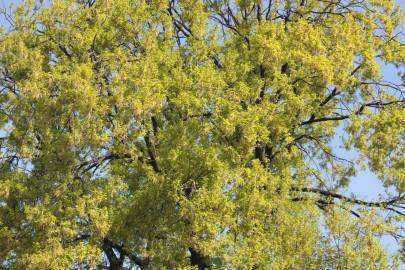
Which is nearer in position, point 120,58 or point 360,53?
point 120,58

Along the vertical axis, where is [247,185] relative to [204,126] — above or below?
below

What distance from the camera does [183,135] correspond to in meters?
19.5

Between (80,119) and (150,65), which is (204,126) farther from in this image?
(80,119)

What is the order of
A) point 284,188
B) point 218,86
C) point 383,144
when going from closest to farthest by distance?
point 284,188 → point 218,86 → point 383,144

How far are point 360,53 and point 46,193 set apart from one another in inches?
469

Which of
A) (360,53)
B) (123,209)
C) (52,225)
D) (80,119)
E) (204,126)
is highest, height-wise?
(360,53)

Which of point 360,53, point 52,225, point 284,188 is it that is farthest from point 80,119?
point 360,53

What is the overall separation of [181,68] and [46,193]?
6.06 m

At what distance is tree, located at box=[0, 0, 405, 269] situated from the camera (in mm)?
17641

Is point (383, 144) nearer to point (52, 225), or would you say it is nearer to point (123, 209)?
point (123, 209)

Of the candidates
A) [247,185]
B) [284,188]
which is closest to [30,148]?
[247,185]

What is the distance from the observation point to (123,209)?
63.4ft

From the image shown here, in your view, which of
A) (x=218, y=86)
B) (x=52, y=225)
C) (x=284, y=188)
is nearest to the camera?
(x=52, y=225)

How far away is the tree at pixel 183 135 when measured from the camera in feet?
57.9
